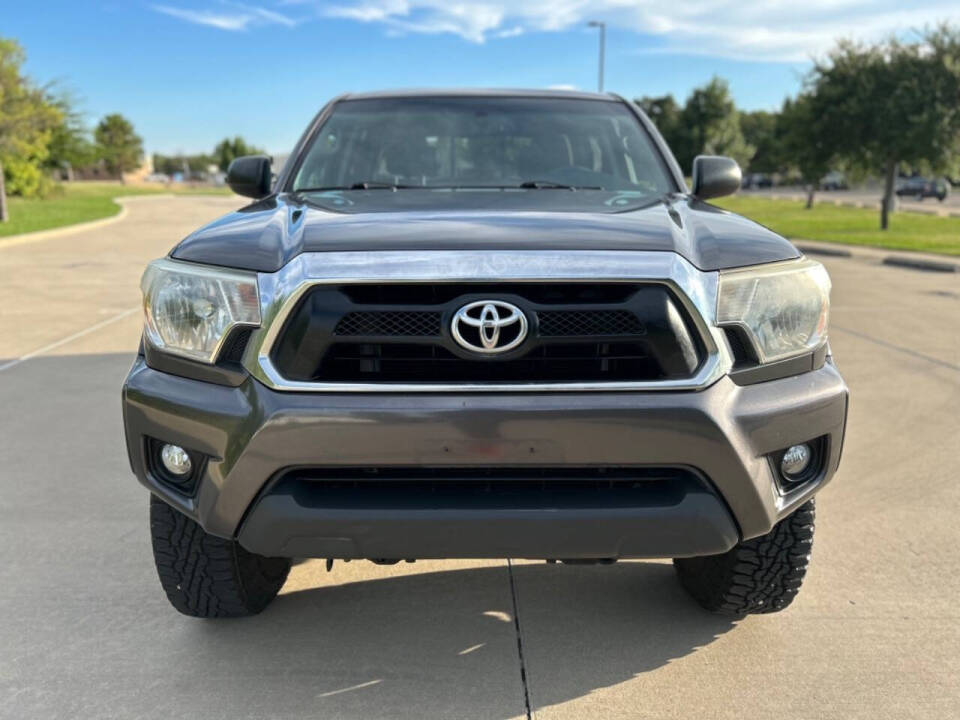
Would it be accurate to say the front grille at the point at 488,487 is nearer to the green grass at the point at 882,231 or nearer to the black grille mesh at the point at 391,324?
the black grille mesh at the point at 391,324

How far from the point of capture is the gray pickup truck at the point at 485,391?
94.4 inches

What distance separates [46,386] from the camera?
6.75 m

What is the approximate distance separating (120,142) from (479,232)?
112 m

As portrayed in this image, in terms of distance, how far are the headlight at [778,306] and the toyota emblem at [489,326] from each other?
0.53m

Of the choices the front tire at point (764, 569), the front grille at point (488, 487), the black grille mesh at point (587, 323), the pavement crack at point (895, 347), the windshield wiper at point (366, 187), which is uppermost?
the windshield wiper at point (366, 187)

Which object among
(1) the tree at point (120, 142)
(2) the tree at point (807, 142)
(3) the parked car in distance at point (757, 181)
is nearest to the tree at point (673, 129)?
(2) the tree at point (807, 142)

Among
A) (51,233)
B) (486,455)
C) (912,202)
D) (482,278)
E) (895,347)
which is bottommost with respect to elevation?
(912,202)

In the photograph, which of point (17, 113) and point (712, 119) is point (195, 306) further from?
point (712, 119)

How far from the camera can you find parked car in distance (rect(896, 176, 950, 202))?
54188mm

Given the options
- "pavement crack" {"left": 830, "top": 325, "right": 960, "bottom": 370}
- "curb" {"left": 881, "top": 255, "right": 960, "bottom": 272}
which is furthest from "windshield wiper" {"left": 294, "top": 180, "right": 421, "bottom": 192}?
"curb" {"left": 881, "top": 255, "right": 960, "bottom": 272}

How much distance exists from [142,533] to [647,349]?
2450 millimetres

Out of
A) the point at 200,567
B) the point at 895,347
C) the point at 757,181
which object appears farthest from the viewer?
the point at 757,181

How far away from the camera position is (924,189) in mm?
57094


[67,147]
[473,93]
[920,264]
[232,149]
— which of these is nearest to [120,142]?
[232,149]
